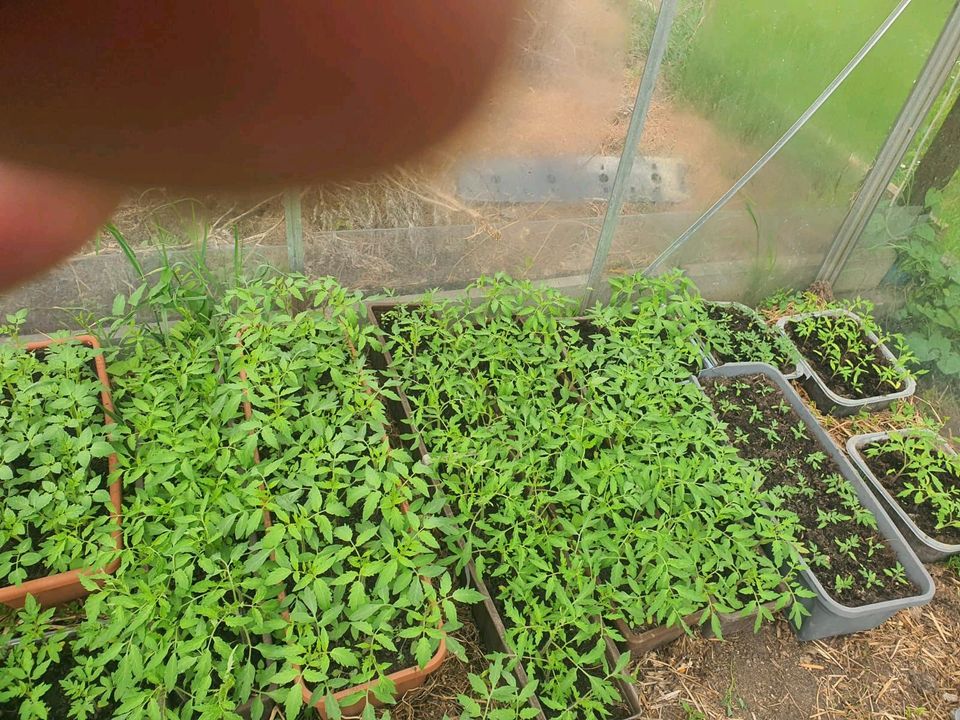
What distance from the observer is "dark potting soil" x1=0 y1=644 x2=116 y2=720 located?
1.58 meters

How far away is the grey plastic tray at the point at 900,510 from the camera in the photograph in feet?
7.57

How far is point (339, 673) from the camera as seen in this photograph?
1.55 metres

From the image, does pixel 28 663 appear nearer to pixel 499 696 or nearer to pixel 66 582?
pixel 66 582

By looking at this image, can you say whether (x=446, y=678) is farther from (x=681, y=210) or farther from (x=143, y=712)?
(x=681, y=210)

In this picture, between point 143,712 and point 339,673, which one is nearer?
point 143,712

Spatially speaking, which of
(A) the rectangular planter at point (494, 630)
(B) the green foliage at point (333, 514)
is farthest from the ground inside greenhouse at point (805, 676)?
(B) the green foliage at point (333, 514)

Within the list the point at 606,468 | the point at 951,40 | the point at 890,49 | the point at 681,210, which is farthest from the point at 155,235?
the point at 951,40

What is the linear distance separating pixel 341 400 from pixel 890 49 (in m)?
2.26

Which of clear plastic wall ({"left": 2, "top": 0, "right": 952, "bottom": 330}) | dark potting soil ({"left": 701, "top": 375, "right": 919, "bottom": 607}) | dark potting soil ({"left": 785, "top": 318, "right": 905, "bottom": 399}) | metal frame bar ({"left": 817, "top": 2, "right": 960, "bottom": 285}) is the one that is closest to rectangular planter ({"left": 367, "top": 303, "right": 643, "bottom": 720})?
clear plastic wall ({"left": 2, "top": 0, "right": 952, "bottom": 330})

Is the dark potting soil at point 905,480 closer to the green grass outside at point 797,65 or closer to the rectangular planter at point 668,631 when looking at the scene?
the rectangular planter at point 668,631

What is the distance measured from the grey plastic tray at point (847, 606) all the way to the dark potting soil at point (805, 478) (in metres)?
0.03

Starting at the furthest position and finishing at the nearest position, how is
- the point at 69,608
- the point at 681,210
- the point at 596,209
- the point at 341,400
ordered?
the point at 681,210, the point at 596,209, the point at 341,400, the point at 69,608

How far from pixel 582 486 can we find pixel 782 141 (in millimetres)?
1480

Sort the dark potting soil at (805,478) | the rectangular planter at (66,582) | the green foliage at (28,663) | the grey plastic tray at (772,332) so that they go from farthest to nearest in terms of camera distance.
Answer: the grey plastic tray at (772,332) → the dark potting soil at (805,478) → the rectangular planter at (66,582) → the green foliage at (28,663)
